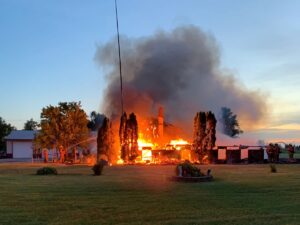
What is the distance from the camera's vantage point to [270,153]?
37.2m

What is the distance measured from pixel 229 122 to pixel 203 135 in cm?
4220

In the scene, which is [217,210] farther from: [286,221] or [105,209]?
[105,209]

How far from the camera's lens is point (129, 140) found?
1572 inches

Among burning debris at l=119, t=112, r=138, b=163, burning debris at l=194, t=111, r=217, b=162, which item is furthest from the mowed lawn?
burning debris at l=119, t=112, r=138, b=163

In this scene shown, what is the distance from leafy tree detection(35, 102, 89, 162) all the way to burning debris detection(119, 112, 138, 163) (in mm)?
6049

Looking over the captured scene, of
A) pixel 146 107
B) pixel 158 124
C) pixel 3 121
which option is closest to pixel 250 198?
pixel 158 124

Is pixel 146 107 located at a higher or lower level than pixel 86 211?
higher

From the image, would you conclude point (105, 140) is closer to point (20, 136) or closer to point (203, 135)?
Result: point (203, 135)

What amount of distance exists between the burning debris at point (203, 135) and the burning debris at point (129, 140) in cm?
519

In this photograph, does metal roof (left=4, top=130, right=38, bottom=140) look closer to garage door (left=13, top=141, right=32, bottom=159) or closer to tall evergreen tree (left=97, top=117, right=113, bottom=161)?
garage door (left=13, top=141, right=32, bottom=159)

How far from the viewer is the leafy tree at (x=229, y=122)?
71550 mm

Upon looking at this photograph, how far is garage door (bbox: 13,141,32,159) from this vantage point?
2459 inches

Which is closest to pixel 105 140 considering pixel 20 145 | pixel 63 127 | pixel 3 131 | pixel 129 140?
pixel 129 140

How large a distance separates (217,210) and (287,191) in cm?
486
